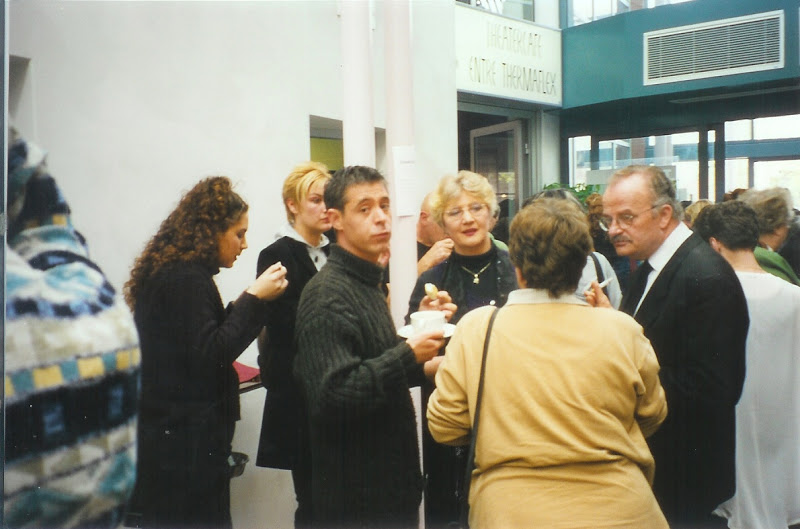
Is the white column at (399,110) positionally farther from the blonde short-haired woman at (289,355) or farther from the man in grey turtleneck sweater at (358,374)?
the man in grey turtleneck sweater at (358,374)

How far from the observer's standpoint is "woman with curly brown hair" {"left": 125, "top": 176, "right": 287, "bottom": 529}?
1777 millimetres

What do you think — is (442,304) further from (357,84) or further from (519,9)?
(519,9)

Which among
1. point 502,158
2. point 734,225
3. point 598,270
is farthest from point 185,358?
point 502,158

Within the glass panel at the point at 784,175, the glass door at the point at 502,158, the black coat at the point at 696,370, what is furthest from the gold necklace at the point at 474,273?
the glass door at the point at 502,158

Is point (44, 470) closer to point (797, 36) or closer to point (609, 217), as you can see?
point (609, 217)

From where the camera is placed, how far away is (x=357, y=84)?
223 cm

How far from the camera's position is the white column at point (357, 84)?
2.22 meters

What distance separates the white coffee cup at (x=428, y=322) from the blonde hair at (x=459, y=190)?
2.33ft

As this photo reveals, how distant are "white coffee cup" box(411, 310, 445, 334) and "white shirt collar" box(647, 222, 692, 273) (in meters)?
0.78

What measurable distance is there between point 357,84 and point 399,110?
0.18m

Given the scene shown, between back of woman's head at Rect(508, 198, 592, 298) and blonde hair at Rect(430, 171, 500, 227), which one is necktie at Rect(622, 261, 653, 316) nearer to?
blonde hair at Rect(430, 171, 500, 227)

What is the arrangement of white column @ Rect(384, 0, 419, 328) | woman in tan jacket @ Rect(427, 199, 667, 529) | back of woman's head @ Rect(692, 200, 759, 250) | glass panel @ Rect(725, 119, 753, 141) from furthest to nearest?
1. glass panel @ Rect(725, 119, 753, 141)
2. back of woman's head @ Rect(692, 200, 759, 250)
3. white column @ Rect(384, 0, 419, 328)
4. woman in tan jacket @ Rect(427, 199, 667, 529)

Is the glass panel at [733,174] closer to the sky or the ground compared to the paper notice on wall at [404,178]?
closer to the sky

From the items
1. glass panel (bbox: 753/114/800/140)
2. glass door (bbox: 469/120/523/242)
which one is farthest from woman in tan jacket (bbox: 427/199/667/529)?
glass door (bbox: 469/120/523/242)
